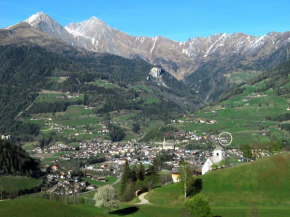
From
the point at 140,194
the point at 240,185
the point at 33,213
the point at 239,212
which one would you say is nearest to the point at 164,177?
the point at 140,194

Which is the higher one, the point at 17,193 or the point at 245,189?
the point at 245,189

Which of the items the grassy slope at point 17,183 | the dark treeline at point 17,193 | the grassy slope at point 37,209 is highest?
the grassy slope at point 37,209

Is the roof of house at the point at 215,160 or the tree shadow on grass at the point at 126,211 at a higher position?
the roof of house at the point at 215,160

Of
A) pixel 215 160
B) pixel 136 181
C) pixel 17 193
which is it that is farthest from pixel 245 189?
pixel 17 193

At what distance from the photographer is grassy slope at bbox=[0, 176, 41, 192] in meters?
160

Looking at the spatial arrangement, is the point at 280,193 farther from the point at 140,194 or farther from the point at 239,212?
the point at 140,194

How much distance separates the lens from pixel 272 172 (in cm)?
9738

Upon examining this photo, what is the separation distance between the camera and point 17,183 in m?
168

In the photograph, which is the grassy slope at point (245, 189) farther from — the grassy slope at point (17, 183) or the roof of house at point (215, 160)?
the grassy slope at point (17, 183)

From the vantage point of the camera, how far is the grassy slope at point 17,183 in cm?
16038

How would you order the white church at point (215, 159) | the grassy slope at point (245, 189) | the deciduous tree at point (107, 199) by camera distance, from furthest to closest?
the white church at point (215, 159) → the grassy slope at point (245, 189) → the deciduous tree at point (107, 199)

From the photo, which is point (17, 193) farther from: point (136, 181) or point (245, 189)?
point (245, 189)

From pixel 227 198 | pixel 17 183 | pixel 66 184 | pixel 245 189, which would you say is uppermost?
pixel 245 189

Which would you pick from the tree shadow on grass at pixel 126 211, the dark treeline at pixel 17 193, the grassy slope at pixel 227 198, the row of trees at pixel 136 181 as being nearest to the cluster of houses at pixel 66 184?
the dark treeline at pixel 17 193
